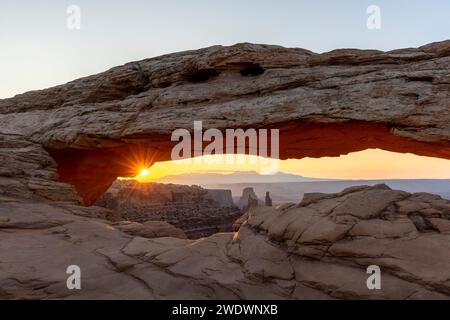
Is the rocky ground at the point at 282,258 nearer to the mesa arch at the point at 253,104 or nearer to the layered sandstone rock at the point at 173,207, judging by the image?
the mesa arch at the point at 253,104

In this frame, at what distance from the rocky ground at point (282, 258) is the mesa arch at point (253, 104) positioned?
5.31 meters

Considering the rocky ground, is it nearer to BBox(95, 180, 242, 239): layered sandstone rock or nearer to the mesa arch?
the mesa arch

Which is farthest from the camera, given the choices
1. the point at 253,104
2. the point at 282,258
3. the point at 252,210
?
the point at 253,104

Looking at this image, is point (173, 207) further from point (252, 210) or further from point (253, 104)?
point (252, 210)

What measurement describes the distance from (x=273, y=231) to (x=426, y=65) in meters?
10.7

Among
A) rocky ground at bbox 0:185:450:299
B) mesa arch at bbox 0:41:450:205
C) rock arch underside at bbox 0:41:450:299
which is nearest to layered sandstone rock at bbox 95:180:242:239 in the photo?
rock arch underside at bbox 0:41:450:299

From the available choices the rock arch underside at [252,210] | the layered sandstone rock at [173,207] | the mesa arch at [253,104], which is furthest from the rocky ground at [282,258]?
the layered sandstone rock at [173,207]

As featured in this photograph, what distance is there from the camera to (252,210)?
10.5 meters

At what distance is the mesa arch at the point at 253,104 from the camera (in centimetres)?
1303

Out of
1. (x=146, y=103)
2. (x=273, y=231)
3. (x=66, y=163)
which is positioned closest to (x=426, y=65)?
(x=273, y=231)

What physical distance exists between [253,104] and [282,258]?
8.68 m

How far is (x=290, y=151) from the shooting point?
17469 millimetres

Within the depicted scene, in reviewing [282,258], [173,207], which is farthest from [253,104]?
[173,207]
